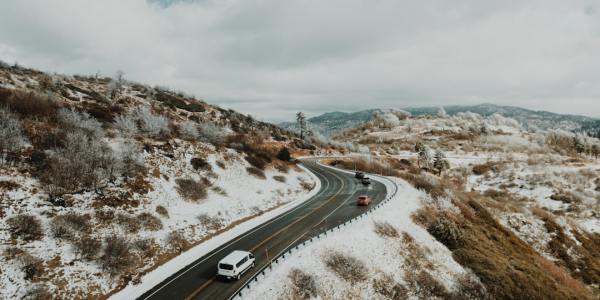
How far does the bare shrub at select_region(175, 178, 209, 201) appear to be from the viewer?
3071 centimetres

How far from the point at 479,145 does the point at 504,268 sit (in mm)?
141631

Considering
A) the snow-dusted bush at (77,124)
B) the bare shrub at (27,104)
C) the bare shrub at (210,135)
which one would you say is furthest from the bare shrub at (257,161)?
the bare shrub at (27,104)

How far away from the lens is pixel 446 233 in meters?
29.7

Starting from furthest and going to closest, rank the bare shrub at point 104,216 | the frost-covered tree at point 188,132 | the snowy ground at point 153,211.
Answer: the frost-covered tree at point 188,132 < the bare shrub at point 104,216 < the snowy ground at point 153,211

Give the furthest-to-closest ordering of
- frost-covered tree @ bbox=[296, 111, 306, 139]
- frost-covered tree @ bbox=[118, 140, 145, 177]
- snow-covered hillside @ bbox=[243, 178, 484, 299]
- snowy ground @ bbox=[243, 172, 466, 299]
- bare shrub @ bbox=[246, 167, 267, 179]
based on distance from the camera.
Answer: frost-covered tree @ bbox=[296, 111, 306, 139]
bare shrub @ bbox=[246, 167, 267, 179]
frost-covered tree @ bbox=[118, 140, 145, 177]
snow-covered hillside @ bbox=[243, 178, 484, 299]
snowy ground @ bbox=[243, 172, 466, 299]

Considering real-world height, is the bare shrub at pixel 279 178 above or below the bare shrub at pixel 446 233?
above

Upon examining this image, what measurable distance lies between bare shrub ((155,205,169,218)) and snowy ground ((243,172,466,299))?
12233 millimetres

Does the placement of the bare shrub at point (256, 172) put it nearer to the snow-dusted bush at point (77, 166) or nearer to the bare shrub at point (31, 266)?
the snow-dusted bush at point (77, 166)

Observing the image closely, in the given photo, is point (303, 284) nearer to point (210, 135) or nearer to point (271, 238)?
point (271, 238)

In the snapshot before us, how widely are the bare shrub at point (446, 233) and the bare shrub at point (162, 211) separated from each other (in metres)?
25.5

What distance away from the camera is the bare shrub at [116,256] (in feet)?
62.7

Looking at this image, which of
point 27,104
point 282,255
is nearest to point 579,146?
point 282,255

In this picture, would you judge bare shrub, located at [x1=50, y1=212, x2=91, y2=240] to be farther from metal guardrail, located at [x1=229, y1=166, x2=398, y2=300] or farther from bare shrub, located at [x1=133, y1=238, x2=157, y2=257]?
metal guardrail, located at [x1=229, y1=166, x2=398, y2=300]

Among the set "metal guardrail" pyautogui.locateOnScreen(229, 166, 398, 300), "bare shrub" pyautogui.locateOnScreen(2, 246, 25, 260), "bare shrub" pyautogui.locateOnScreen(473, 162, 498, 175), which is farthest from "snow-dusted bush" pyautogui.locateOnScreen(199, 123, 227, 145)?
"bare shrub" pyautogui.locateOnScreen(473, 162, 498, 175)
